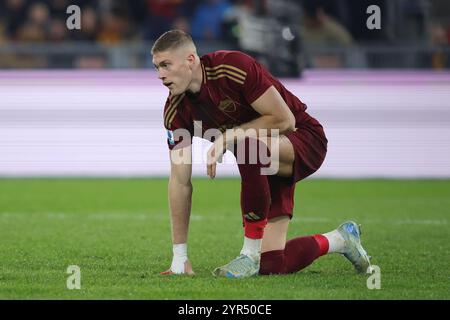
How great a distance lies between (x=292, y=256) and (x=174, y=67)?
142 cm

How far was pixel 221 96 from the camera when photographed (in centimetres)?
684

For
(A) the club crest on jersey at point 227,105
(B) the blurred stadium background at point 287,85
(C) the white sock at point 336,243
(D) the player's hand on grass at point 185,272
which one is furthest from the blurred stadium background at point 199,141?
(A) the club crest on jersey at point 227,105

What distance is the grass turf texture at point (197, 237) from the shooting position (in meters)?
6.43

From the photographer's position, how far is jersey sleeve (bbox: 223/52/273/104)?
→ 22.1 feet

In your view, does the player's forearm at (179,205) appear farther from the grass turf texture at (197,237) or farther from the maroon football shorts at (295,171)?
the maroon football shorts at (295,171)

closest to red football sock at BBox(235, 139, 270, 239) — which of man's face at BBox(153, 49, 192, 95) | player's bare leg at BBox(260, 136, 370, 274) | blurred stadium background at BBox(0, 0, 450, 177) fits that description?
player's bare leg at BBox(260, 136, 370, 274)

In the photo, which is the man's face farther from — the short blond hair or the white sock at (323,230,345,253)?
the white sock at (323,230,345,253)

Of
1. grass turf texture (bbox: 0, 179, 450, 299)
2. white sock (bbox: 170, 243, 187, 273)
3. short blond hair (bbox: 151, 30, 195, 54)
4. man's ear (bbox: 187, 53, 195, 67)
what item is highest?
short blond hair (bbox: 151, 30, 195, 54)

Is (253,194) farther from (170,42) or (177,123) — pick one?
(170,42)

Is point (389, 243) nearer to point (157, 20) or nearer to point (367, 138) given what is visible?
point (367, 138)

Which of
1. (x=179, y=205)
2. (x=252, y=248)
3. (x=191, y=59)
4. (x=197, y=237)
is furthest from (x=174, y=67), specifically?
(x=197, y=237)

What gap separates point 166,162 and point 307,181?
1.76 metres

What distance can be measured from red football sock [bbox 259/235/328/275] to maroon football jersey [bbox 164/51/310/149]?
0.85 metres

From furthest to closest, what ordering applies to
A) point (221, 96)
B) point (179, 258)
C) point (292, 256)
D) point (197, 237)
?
point (197, 237) < point (292, 256) < point (179, 258) < point (221, 96)
